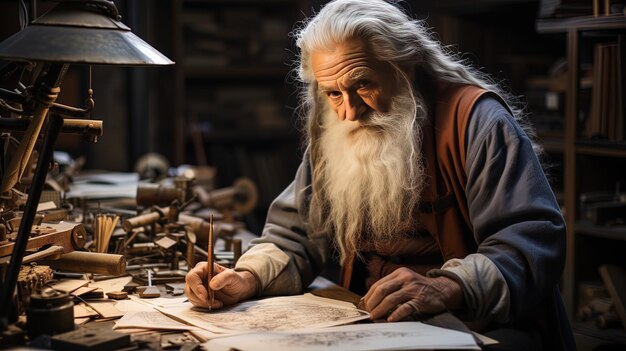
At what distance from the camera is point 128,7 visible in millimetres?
6293

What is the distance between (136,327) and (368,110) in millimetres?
1006

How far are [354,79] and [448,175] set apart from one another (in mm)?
406

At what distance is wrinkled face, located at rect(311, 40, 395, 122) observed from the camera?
2.64 m

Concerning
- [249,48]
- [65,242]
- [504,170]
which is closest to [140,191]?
[65,242]

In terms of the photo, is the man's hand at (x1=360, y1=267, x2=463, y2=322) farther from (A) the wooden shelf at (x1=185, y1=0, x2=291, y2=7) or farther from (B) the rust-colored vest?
(A) the wooden shelf at (x1=185, y1=0, x2=291, y2=7)

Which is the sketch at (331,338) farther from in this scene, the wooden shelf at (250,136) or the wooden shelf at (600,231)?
the wooden shelf at (250,136)

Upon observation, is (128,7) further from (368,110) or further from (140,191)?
(368,110)

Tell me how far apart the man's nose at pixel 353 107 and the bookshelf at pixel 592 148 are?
1974 millimetres

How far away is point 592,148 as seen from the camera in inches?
171

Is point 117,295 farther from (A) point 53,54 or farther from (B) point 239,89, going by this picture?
(B) point 239,89

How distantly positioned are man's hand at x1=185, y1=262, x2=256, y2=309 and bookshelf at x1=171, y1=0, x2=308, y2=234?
13.7ft

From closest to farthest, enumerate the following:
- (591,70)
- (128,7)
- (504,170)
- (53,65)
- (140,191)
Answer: (53,65) < (504,170) < (140,191) < (591,70) < (128,7)

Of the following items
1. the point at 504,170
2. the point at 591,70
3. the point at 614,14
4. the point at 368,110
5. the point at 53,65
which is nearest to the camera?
the point at 53,65

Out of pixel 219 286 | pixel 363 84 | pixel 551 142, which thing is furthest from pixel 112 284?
pixel 551 142
